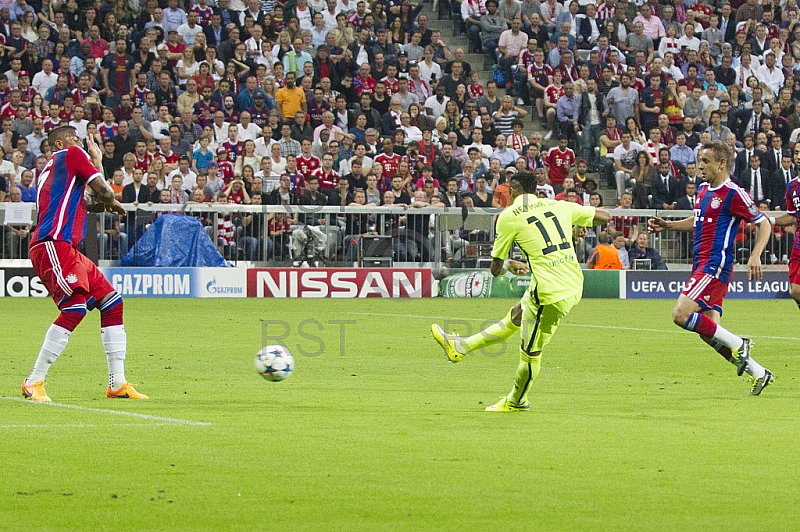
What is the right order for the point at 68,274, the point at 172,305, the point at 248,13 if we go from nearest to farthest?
the point at 68,274, the point at 172,305, the point at 248,13

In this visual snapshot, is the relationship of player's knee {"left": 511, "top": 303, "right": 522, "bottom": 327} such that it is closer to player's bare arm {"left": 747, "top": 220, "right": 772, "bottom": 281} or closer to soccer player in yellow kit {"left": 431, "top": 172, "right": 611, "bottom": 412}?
soccer player in yellow kit {"left": 431, "top": 172, "right": 611, "bottom": 412}

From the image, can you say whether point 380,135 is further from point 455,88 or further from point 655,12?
point 655,12

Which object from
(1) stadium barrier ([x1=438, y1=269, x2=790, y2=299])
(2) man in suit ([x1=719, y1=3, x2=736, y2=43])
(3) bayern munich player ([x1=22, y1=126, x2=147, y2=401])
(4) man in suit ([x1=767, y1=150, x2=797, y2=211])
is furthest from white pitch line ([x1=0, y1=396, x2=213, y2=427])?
(2) man in suit ([x1=719, y1=3, x2=736, y2=43])

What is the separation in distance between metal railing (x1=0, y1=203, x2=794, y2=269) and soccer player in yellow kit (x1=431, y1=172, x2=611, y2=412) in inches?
544

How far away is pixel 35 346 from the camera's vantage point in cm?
1396

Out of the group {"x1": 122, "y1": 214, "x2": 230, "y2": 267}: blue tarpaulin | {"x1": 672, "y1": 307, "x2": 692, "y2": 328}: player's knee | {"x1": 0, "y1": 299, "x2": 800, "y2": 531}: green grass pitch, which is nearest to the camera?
{"x1": 0, "y1": 299, "x2": 800, "y2": 531}: green grass pitch

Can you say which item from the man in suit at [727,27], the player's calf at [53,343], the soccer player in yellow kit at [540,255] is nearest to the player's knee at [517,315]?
the soccer player in yellow kit at [540,255]

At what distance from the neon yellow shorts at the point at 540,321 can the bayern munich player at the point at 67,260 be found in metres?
3.06

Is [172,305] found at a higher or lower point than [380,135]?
lower

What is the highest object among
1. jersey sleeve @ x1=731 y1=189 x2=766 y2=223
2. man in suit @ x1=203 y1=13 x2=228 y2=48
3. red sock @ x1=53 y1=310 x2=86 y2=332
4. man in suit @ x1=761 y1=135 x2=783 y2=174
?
man in suit @ x1=203 y1=13 x2=228 y2=48

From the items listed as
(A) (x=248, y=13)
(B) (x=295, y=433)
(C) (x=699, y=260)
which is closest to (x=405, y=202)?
(A) (x=248, y=13)

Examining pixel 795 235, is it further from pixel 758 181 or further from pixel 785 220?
pixel 758 181

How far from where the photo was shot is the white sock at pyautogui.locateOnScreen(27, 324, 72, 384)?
935 cm

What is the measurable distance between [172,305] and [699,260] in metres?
12.2
